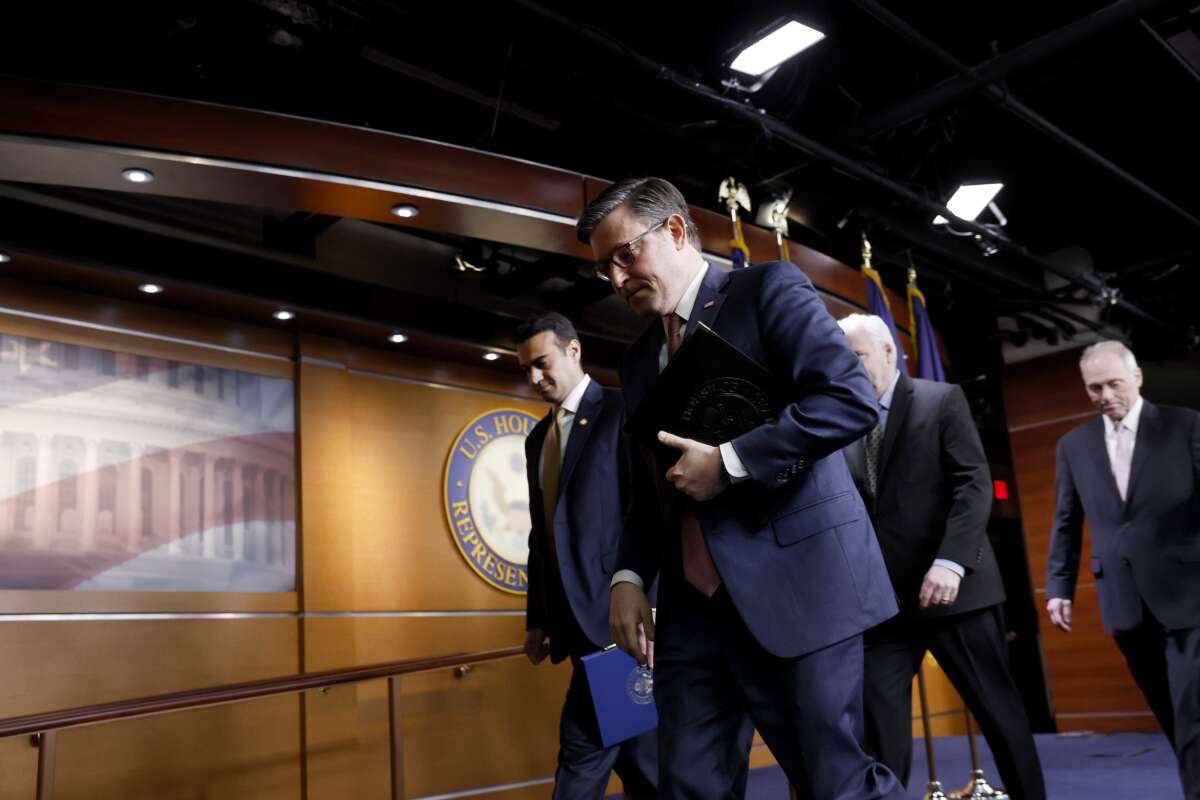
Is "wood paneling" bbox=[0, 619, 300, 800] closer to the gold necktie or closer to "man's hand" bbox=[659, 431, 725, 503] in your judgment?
the gold necktie

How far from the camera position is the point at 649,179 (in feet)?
6.34

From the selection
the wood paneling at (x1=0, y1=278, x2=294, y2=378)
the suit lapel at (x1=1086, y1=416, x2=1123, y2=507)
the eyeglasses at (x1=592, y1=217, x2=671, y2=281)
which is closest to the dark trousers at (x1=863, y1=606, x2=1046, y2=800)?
the suit lapel at (x1=1086, y1=416, x2=1123, y2=507)

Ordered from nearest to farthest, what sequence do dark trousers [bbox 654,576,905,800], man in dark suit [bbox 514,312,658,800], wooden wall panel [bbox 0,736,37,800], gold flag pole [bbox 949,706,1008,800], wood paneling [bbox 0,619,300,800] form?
1. dark trousers [bbox 654,576,905,800]
2. man in dark suit [bbox 514,312,658,800]
3. wooden wall panel [bbox 0,736,37,800]
4. wood paneling [bbox 0,619,300,800]
5. gold flag pole [bbox 949,706,1008,800]

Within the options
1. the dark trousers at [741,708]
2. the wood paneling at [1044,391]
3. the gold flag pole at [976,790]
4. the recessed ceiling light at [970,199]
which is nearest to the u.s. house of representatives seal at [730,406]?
the dark trousers at [741,708]

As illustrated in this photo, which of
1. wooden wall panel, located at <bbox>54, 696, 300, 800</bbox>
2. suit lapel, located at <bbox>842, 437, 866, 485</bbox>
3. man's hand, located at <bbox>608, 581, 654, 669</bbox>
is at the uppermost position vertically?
suit lapel, located at <bbox>842, 437, 866, 485</bbox>

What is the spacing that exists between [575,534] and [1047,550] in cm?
769

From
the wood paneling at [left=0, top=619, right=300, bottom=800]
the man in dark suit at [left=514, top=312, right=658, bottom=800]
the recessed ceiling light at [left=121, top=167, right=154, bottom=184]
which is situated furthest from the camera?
the wood paneling at [left=0, top=619, right=300, bottom=800]

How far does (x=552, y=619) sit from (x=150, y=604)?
245cm

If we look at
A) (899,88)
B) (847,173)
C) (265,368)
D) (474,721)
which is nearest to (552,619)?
(474,721)

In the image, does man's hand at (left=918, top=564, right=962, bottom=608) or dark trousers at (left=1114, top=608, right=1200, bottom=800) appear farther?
dark trousers at (left=1114, top=608, right=1200, bottom=800)

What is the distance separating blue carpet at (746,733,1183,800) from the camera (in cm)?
454

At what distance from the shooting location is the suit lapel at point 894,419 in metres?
3.15

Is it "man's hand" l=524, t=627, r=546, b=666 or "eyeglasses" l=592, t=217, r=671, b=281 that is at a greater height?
"eyeglasses" l=592, t=217, r=671, b=281

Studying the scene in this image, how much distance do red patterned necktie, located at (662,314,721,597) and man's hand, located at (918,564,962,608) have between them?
4.41ft
